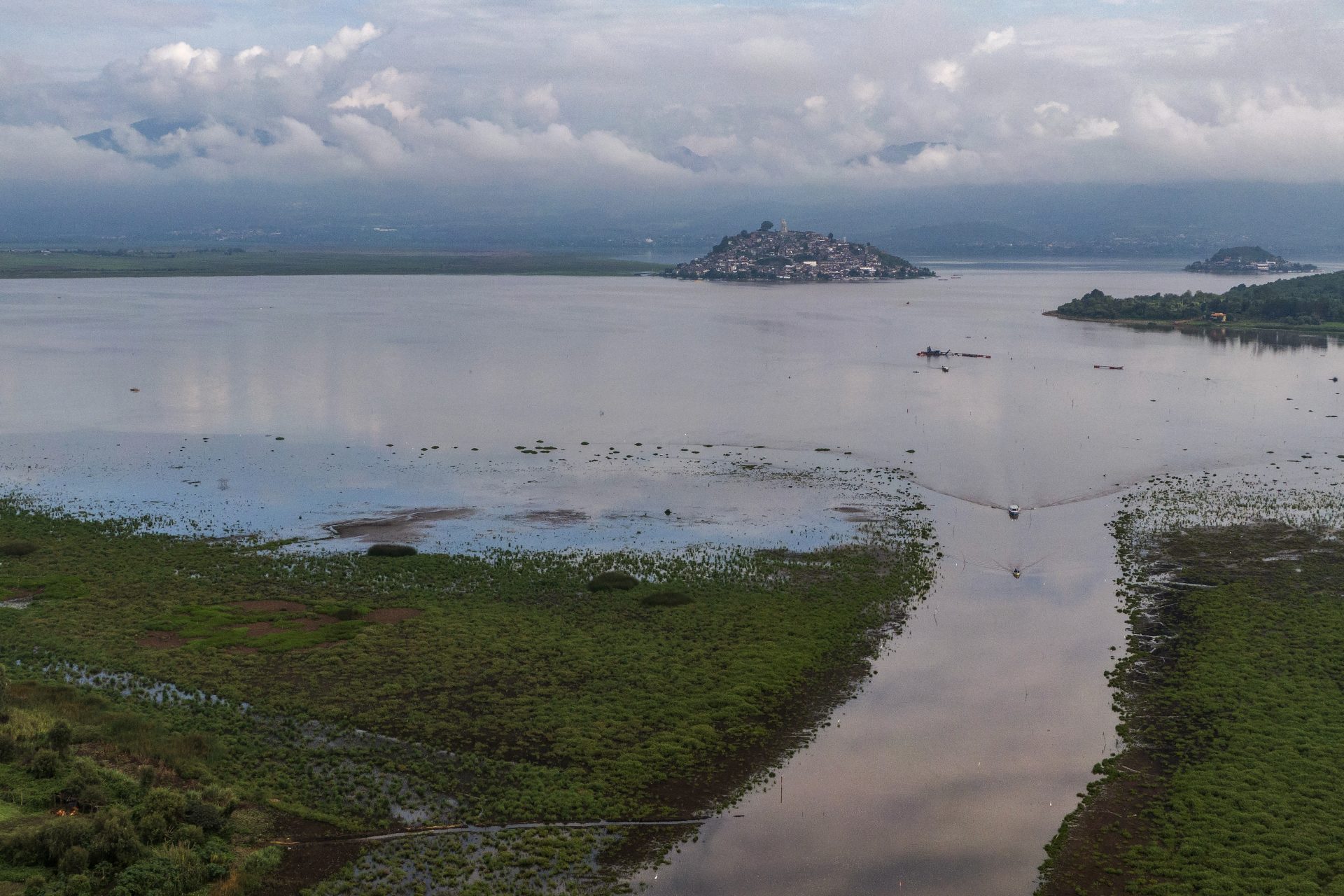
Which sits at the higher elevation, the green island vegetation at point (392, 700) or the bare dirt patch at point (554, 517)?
the bare dirt patch at point (554, 517)

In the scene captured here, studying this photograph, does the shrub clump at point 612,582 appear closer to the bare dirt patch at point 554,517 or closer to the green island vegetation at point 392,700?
the green island vegetation at point 392,700

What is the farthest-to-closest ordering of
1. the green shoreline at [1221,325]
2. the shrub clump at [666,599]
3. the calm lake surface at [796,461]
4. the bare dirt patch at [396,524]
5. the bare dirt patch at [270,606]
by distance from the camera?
the green shoreline at [1221,325] < the bare dirt patch at [396,524] < the shrub clump at [666,599] < the bare dirt patch at [270,606] < the calm lake surface at [796,461]

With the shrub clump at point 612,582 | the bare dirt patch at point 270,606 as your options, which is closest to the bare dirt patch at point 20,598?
the bare dirt patch at point 270,606

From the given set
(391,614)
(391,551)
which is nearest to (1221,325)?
(391,551)

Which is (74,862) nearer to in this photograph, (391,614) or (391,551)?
(391,614)

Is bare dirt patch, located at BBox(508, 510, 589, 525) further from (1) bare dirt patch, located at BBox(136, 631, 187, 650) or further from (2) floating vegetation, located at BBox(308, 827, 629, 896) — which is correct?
(2) floating vegetation, located at BBox(308, 827, 629, 896)

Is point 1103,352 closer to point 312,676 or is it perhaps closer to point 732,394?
point 732,394

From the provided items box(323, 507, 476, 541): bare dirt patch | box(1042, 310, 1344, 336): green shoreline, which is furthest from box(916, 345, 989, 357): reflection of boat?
box(323, 507, 476, 541): bare dirt patch
